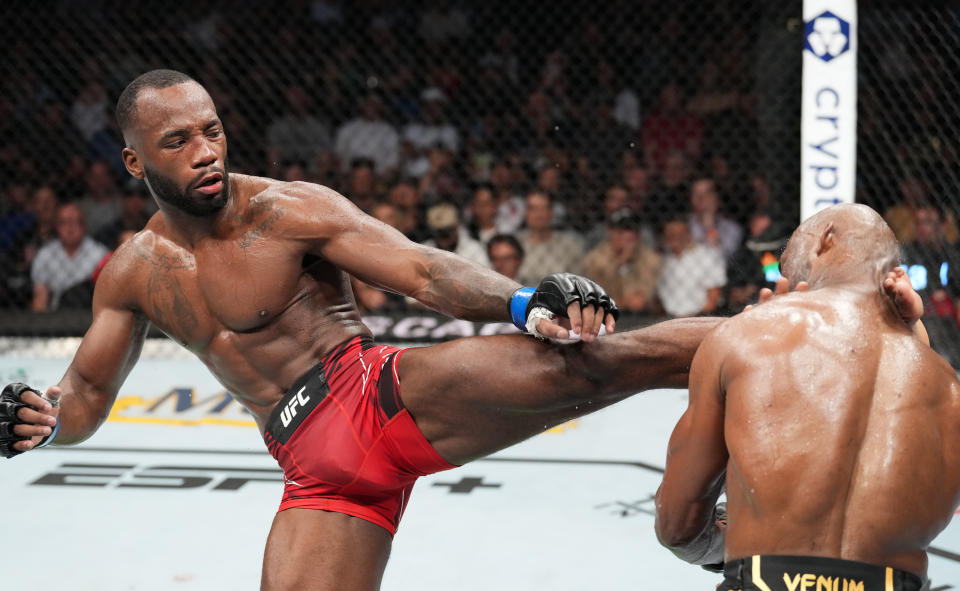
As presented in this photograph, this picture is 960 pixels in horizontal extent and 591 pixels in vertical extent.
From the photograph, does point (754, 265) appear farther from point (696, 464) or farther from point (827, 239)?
point (696, 464)

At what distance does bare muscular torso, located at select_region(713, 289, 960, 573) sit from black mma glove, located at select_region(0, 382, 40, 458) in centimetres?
123

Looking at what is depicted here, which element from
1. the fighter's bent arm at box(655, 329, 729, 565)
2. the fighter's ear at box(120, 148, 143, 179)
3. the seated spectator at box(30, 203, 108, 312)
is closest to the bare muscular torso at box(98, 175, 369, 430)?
the fighter's ear at box(120, 148, 143, 179)

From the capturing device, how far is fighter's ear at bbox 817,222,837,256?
1562mm

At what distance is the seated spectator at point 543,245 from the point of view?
509 cm

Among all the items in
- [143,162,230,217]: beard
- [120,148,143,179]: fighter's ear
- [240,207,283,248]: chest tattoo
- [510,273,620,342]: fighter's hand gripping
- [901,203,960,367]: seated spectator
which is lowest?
[510,273,620,342]: fighter's hand gripping

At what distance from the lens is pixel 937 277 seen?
4.49 metres

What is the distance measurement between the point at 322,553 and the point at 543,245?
3.26m

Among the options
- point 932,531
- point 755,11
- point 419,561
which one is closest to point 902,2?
point 755,11

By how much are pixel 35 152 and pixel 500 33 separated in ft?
8.68

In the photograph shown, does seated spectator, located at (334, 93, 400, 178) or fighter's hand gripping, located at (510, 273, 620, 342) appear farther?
seated spectator, located at (334, 93, 400, 178)

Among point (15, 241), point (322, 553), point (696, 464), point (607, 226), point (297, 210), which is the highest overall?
point (607, 226)

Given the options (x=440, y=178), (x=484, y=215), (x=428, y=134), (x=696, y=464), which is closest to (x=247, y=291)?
(x=696, y=464)

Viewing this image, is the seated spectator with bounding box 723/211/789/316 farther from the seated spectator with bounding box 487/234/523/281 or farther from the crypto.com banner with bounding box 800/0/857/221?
the seated spectator with bounding box 487/234/523/281

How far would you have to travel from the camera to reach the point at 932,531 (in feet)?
4.62
